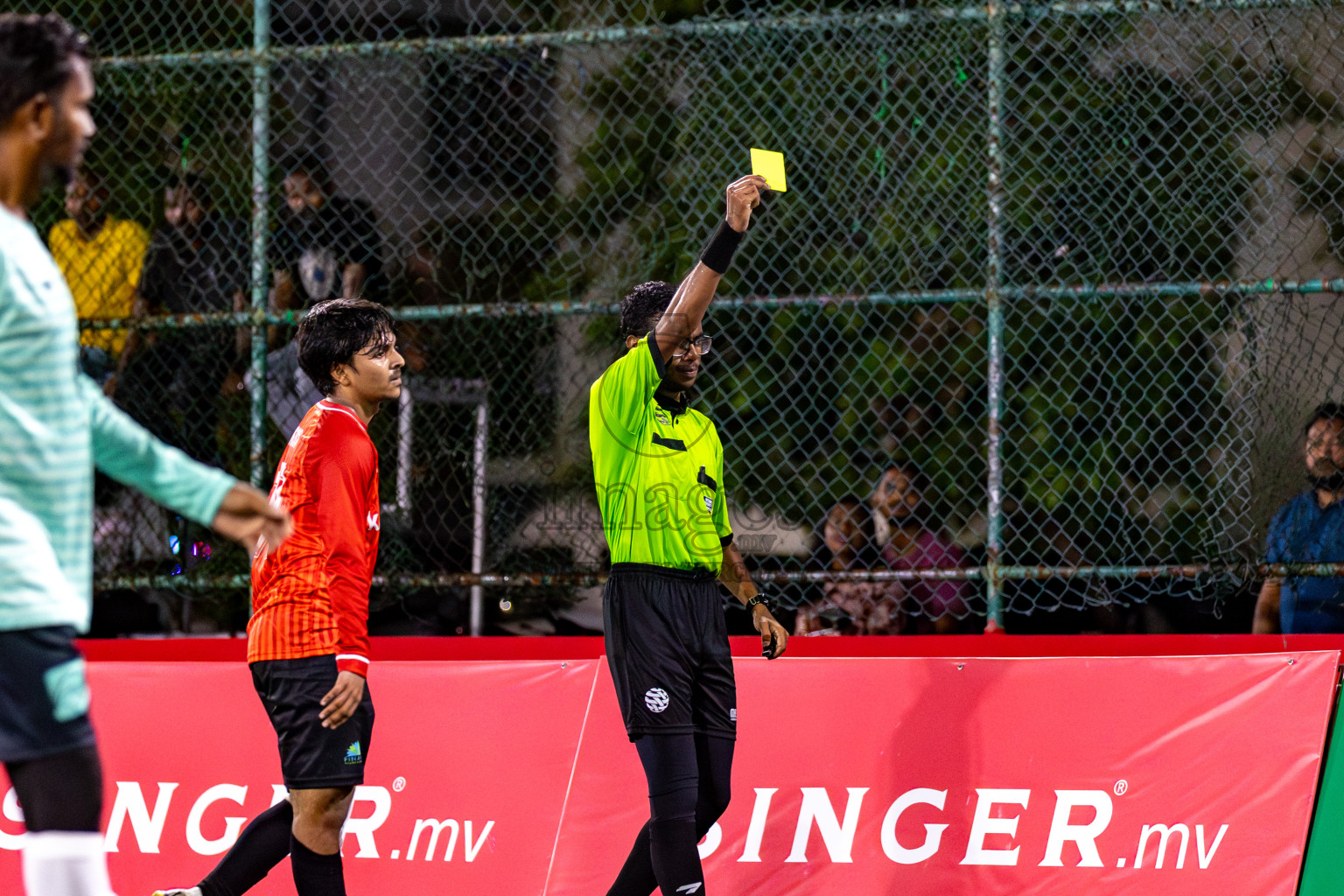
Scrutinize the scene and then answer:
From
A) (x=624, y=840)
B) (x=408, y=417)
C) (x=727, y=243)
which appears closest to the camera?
(x=727, y=243)

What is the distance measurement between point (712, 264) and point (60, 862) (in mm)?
2110

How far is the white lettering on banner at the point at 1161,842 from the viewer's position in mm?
4484

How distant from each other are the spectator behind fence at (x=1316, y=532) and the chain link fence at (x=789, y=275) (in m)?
0.10

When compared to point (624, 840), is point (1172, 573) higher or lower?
higher

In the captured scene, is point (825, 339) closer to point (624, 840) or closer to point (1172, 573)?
point (1172, 573)

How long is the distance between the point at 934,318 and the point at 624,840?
262 centimetres

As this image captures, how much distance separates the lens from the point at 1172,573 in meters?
5.54

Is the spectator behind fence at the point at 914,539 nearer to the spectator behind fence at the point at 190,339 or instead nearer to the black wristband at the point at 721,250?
the black wristband at the point at 721,250

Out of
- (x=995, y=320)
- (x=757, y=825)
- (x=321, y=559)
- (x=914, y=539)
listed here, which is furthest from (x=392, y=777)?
(x=995, y=320)

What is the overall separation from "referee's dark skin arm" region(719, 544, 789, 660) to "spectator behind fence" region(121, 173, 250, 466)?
3.04 meters

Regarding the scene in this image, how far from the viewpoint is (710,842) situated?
189 inches

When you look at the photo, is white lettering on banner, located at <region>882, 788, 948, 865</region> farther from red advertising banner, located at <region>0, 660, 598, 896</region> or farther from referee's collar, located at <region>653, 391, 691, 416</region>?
referee's collar, located at <region>653, 391, 691, 416</region>

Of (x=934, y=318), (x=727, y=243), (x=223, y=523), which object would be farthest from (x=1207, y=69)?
(x=223, y=523)

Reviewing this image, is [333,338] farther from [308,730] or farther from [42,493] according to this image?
[42,493]
